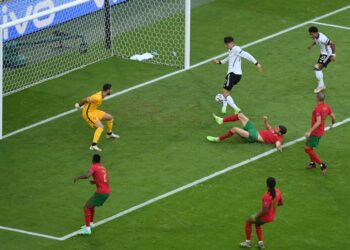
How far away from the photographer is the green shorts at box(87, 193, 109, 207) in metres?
26.3

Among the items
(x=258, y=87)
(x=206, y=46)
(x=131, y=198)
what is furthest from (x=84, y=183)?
(x=206, y=46)

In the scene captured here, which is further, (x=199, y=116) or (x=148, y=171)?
(x=199, y=116)

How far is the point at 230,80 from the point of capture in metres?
33.0

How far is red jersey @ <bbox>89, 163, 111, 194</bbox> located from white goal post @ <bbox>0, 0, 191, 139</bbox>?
974 cm

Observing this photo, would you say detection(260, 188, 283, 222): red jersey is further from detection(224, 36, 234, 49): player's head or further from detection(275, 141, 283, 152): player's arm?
detection(224, 36, 234, 49): player's head

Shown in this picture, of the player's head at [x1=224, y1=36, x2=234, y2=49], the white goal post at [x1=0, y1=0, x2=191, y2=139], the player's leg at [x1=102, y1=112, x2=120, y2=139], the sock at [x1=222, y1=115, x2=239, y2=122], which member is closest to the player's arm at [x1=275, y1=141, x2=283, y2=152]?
the sock at [x1=222, y1=115, x2=239, y2=122]

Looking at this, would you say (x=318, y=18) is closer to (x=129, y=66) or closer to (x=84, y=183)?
(x=129, y=66)

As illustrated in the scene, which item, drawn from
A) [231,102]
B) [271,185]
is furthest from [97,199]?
[231,102]

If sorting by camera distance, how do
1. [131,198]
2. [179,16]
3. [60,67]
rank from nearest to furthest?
[131,198] < [60,67] < [179,16]

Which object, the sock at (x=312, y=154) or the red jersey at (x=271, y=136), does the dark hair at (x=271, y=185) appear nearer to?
the sock at (x=312, y=154)

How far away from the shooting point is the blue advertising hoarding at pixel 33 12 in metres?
36.9

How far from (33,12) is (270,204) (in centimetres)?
1492

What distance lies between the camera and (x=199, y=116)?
32938 mm

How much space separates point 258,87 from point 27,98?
641 centimetres
